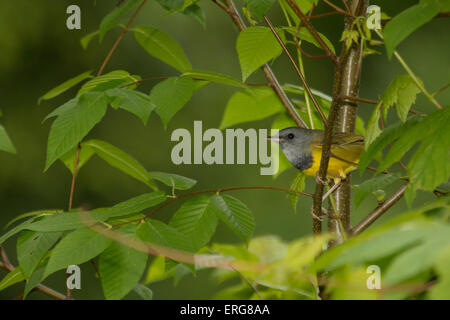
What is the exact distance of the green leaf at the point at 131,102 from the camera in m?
1.07

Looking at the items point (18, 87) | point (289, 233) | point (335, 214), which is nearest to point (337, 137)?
point (335, 214)

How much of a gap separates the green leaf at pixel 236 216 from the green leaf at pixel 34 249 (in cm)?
29

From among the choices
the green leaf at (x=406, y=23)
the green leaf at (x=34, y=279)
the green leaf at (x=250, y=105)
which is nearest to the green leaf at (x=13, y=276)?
the green leaf at (x=34, y=279)

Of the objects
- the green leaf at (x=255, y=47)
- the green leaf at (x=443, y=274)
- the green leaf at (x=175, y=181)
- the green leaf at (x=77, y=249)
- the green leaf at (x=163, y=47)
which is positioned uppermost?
the green leaf at (x=163, y=47)

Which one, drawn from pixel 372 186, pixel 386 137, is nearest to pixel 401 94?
pixel 386 137

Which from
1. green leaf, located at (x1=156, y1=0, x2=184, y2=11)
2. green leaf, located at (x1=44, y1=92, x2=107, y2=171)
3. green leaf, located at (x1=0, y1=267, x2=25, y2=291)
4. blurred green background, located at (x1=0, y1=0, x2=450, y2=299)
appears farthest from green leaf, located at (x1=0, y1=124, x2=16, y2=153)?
blurred green background, located at (x1=0, y1=0, x2=450, y2=299)

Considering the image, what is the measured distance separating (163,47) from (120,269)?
0.61 m

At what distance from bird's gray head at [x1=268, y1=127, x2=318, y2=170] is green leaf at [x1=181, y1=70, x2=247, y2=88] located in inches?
14.1

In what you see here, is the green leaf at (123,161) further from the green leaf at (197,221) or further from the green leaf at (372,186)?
the green leaf at (372,186)

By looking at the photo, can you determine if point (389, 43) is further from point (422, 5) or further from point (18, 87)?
point (18, 87)

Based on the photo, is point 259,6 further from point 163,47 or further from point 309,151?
point 309,151

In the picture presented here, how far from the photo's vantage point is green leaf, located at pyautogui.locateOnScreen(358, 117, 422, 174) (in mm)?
953

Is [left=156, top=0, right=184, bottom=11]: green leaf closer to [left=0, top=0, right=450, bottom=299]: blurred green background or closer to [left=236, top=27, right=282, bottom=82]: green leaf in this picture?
[left=236, top=27, right=282, bottom=82]: green leaf

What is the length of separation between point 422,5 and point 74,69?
3126 mm
